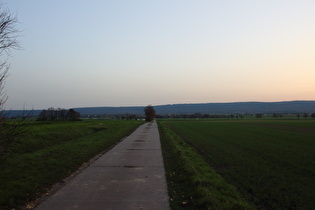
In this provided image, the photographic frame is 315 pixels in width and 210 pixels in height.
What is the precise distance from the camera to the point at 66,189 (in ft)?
24.5

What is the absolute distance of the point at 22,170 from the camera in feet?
31.8

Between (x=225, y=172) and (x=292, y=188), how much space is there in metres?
2.72

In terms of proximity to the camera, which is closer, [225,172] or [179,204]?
[179,204]

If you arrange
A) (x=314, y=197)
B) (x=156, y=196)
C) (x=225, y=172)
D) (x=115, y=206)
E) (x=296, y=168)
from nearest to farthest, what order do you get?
1. (x=115, y=206)
2. (x=156, y=196)
3. (x=314, y=197)
4. (x=225, y=172)
5. (x=296, y=168)

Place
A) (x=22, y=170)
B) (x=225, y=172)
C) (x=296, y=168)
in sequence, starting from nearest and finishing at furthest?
(x=22, y=170), (x=225, y=172), (x=296, y=168)

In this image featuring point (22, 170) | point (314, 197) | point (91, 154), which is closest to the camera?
point (314, 197)

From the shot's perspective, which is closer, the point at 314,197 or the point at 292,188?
the point at 314,197

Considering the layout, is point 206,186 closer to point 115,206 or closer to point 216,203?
point 216,203

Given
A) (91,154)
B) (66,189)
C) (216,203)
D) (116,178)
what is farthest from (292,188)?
(91,154)

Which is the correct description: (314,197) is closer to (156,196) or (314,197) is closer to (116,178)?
(156,196)

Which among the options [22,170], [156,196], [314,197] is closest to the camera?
[156,196]

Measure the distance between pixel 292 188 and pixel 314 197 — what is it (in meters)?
0.92

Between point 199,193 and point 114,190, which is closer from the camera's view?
point 199,193

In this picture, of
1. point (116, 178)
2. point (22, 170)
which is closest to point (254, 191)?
point (116, 178)
